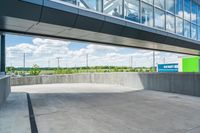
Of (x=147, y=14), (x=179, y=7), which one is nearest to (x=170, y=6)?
(x=179, y=7)

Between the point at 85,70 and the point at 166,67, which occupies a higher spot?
the point at 166,67

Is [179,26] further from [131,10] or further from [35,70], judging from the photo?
[35,70]

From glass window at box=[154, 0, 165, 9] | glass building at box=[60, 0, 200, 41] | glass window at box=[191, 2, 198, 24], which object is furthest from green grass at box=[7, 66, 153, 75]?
glass window at box=[154, 0, 165, 9]

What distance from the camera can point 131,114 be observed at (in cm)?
570

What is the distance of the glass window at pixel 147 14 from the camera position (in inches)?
398

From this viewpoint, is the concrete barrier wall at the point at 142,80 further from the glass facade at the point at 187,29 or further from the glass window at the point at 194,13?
the glass window at the point at 194,13

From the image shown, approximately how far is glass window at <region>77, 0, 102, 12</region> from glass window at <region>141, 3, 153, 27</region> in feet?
10.4

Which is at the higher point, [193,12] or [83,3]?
[193,12]

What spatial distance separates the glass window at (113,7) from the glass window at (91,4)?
0.29 m

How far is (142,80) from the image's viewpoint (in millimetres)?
12898

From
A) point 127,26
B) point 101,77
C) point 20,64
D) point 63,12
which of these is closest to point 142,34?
point 127,26

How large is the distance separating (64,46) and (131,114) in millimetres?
17990

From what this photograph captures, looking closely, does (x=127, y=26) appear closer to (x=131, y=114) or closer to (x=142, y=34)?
(x=142, y=34)

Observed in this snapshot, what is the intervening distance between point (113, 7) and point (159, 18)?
4.11m
